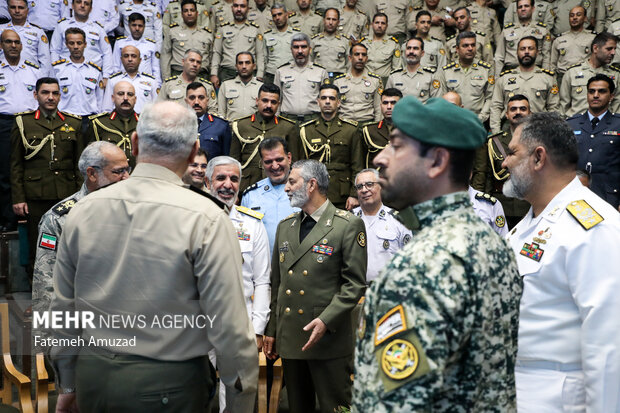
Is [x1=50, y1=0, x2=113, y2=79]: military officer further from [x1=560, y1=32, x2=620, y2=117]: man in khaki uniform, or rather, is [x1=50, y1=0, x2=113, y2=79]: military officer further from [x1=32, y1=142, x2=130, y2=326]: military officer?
[x1=560, y1=32, x2=620, y2=117]: man in khaki uniform

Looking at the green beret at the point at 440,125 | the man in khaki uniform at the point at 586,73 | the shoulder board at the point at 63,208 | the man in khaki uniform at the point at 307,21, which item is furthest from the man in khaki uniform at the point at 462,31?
the green beret at the point at 440,125

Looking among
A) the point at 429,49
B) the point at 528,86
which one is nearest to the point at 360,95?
the point at 429,49

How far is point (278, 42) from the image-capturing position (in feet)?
29.6

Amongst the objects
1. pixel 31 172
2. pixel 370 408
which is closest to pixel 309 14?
pixel 31 172

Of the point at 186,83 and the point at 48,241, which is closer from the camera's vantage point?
the point at 48,241

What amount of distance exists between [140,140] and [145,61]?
7.27 metres

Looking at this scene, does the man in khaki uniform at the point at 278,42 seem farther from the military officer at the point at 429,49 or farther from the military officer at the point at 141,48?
the military officer at the point at 429,49

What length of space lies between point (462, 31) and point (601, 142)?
3876 millimetres

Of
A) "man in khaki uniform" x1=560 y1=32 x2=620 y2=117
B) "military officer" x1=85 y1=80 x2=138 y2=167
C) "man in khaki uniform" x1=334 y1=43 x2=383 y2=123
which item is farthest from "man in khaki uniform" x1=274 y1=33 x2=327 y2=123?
"man in khaki uniform" x1=560 y1=32 x2=620 y2=117

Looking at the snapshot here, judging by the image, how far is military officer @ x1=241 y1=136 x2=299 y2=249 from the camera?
4.51 meters

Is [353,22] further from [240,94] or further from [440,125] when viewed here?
[440,125]

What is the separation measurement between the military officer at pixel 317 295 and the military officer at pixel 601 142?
12.2 ft

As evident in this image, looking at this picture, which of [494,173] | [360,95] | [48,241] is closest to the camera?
[48,241]

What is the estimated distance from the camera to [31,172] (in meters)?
6.40
